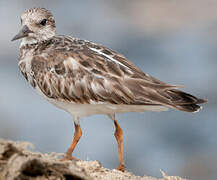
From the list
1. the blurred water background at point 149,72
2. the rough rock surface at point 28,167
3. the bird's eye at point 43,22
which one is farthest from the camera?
the blurred water background at point 149,72

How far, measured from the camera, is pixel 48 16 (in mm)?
9219

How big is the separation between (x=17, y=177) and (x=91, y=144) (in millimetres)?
9733

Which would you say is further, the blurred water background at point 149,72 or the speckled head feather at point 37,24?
the blurred water background at point 149,72

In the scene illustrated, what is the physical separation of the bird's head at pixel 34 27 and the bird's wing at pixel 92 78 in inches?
14.5

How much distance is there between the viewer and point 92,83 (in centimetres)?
827

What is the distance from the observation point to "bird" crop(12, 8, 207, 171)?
8.08 m

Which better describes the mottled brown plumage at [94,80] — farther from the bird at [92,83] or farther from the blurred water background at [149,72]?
the blurred water background at [149,72]

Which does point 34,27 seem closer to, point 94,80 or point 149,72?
point 94,80

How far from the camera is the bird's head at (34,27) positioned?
897 cm

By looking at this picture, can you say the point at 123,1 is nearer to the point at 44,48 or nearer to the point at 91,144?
the point at 91,144

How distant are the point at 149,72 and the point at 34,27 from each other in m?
9.29

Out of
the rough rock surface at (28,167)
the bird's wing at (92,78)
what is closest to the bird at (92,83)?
the bird's wing at (92,78)

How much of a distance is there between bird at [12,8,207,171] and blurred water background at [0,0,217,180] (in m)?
5.42

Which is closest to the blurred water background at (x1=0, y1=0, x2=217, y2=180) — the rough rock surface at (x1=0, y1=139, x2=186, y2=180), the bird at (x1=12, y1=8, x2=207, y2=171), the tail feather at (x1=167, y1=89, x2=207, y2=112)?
the bird at (x1=12, y1=8, x2=207, y2=171)
